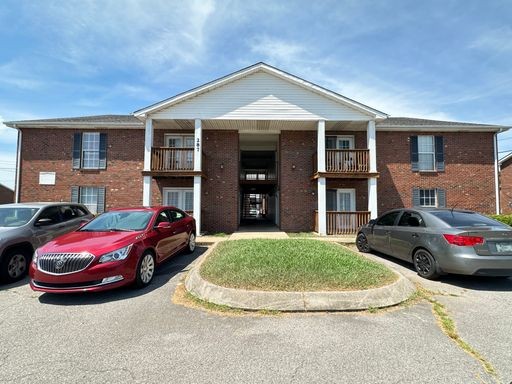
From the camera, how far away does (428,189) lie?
46.8 ft

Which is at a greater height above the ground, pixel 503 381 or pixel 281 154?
pixel 281 154

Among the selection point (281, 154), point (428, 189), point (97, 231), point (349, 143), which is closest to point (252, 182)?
point (281, 154)

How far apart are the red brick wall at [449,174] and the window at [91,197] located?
46.4 ft

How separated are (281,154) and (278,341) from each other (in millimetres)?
Result: 11397

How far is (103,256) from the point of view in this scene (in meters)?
4.51

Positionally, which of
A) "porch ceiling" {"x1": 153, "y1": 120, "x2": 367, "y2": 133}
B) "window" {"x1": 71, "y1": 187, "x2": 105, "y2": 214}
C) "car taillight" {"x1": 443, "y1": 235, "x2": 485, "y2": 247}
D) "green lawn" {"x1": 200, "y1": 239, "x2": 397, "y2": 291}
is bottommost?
"green lawn" {"x1": 200, "y1": 239, "x2": 397, "y2": 291}

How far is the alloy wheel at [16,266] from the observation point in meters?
5.57

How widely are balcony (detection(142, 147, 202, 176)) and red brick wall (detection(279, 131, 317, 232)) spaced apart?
4.41 meters

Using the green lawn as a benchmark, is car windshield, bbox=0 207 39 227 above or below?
above

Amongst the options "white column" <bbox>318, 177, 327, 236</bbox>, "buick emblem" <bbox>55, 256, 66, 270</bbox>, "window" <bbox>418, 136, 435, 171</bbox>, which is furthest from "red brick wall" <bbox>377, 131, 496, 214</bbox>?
"buick emblem" <bbox>55, 256, 66, 270</bbox>

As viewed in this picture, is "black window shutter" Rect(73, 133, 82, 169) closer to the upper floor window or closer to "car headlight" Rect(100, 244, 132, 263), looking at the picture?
"car headlight" Rect(100, 244, 132, 263)

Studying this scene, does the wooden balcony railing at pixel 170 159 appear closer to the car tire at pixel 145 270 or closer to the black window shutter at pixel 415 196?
the car tire at pixel 145 270

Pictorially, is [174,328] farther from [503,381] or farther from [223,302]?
[503,381]

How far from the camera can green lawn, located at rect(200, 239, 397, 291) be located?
4.46 m
